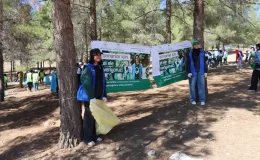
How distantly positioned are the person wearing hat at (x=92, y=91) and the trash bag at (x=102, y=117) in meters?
0.09

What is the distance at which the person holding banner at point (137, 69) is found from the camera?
6.38 meters

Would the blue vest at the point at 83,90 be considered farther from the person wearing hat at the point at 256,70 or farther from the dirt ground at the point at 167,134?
the person wearing hat at the point at 256,70

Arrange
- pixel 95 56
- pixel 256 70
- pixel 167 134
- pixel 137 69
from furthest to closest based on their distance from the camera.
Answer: pixel 256 70, pixel 137 69, pixel 167 134, pixel 95 56

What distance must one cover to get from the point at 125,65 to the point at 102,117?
73.9 inches

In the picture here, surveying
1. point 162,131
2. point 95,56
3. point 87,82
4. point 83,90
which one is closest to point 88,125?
point 83,90

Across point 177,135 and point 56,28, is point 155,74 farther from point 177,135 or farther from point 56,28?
point 56,28

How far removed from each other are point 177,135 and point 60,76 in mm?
2318

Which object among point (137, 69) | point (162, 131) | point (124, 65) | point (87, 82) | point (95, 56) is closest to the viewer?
point (87, 82)

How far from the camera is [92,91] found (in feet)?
14.8

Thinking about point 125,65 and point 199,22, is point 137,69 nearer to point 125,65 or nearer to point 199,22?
point 125,65

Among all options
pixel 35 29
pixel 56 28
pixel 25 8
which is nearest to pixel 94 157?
pixel 56 28

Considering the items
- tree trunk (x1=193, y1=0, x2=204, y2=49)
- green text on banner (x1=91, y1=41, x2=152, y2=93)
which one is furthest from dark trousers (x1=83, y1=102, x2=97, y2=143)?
tree trunk (x1=193, y1=0, x2=204, y2=49)

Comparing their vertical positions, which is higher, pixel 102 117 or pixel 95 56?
pixel 95 56

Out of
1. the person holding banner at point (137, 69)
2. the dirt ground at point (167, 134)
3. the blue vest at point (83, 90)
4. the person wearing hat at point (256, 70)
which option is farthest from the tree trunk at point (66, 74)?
the person wearing hat at point (256, 70)
